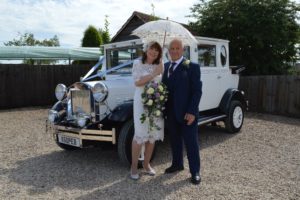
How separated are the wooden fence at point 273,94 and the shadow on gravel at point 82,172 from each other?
466 cm

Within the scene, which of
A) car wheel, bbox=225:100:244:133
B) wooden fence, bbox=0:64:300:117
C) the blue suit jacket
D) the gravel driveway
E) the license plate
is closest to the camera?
the gravel driveway

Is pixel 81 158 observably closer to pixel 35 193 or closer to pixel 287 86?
pixel 35 193

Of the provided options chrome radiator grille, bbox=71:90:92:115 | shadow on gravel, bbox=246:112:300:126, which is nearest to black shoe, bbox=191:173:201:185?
chrome radiator grille, bbox=71:90:92:115

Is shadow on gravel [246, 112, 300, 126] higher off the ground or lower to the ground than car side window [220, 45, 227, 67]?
lower

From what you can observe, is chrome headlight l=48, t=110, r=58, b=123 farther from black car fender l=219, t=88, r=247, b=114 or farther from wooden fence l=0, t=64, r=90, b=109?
wooden fence l=0, t=64, r=90, b=109

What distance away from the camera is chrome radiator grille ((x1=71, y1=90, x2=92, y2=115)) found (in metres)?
4.88

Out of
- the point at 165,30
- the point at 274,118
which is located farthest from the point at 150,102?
the point at 274,118

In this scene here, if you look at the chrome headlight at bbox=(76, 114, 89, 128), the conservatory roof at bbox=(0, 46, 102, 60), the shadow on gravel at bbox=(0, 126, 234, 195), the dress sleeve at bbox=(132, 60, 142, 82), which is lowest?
the shadow on gravel at bbox=(0, 126, 234, 195)

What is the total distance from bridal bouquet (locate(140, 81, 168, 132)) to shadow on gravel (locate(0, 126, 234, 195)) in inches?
30.9

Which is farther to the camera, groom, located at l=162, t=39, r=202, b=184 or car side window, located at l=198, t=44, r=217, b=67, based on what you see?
car side window, located at l=198, t=44, r=217, b=67

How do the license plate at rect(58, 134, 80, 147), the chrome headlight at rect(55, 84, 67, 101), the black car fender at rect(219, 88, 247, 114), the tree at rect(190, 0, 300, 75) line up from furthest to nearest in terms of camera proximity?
the tree at rect(190, 0, 300, 75)
the black car fender at rect(219, 88, 247, 114)
the chrome headlight at rect(55, 84, 67, 101)
the license plate at rect(58, 134, 80, 147)

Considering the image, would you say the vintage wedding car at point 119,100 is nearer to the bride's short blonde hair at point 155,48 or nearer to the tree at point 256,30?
the bride's short blonde hair at point 155,48

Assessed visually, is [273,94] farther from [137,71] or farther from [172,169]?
[137,71]

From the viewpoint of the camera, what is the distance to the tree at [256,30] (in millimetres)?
11094
